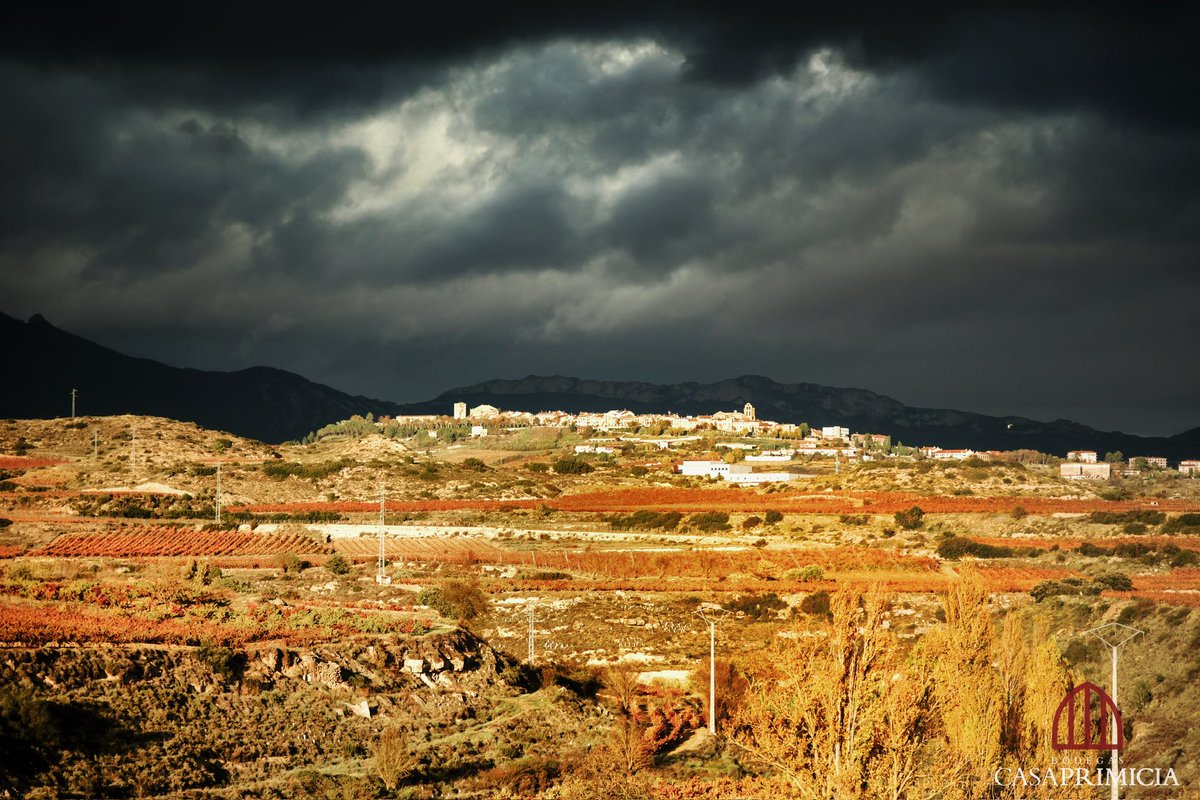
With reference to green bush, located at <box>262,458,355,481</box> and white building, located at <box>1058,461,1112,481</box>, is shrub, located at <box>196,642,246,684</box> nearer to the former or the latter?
green bush, located at <box>262,458,355,481</box>

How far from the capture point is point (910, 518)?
95312 mm

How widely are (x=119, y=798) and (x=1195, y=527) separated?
8847 centimetres

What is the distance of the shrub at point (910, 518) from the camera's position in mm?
94206

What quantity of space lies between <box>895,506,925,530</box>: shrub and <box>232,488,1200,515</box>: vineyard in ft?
10.2

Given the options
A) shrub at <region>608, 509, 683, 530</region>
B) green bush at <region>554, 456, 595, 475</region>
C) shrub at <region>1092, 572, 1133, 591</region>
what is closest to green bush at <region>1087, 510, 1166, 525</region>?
shrub at <region>1092, 572, 1133, 591</region>

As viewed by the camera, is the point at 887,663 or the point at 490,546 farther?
the point at 490,546

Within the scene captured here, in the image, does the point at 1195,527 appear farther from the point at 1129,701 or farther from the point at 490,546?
the point at 490,546

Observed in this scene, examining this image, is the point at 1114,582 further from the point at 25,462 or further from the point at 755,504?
the point at 25,462

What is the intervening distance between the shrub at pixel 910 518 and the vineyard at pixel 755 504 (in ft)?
10.2

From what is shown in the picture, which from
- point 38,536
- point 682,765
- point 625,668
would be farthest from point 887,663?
point 38,536

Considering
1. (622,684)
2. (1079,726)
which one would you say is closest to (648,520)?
(622,684)

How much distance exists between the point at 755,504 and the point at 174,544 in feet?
201

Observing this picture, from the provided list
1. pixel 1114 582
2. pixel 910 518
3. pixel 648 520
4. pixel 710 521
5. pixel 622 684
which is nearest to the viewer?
pixel 622 684

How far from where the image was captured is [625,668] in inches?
1893
